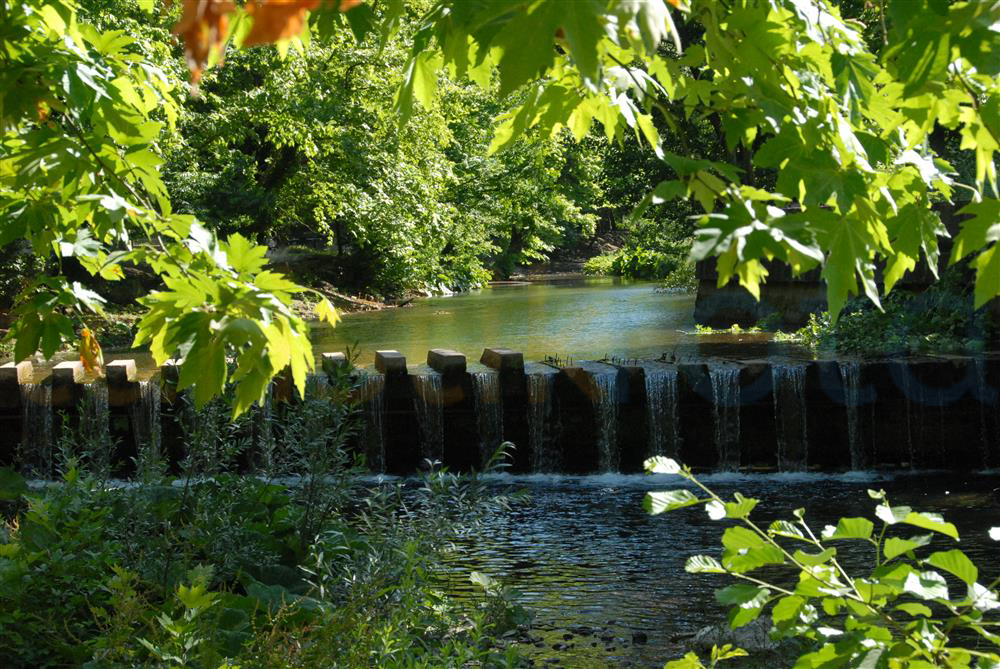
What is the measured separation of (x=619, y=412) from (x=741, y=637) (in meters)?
5.73

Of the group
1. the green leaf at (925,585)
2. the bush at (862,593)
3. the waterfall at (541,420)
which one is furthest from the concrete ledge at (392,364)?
the green leaf at (925,585)

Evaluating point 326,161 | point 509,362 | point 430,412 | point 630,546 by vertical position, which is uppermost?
point 326,161

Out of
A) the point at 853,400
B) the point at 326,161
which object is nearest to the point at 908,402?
the point at 853,400

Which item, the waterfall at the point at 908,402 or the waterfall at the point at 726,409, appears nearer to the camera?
the waterfall at the point at 908,402

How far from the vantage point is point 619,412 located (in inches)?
448

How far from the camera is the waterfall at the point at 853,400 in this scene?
36.7 ft

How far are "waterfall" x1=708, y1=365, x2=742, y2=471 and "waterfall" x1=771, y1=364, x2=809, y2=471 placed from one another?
1.25 feet

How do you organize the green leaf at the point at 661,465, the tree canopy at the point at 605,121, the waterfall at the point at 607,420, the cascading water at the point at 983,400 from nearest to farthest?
the tree canopy at the point at 605,121 < the green leaf at the point at 661,465 < the cascading water at the point at 983,400 < the waterfall at the point at 607,420

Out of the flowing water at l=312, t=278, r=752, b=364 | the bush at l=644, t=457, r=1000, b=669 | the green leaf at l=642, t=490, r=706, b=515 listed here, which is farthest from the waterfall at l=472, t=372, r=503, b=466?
the green leaf at l=642, t=490, r=706, b=515

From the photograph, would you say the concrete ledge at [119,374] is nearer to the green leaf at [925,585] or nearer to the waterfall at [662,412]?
the waterfall at [662,412]

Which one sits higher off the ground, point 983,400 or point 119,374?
point 119,374

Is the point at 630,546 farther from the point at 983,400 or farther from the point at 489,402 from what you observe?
the point at 983,400

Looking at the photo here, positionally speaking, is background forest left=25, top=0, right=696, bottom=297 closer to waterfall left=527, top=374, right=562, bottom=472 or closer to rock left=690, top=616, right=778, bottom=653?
waterfall left=527, top=374, right=562, bottom=472

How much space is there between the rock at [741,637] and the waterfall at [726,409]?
5429mm
